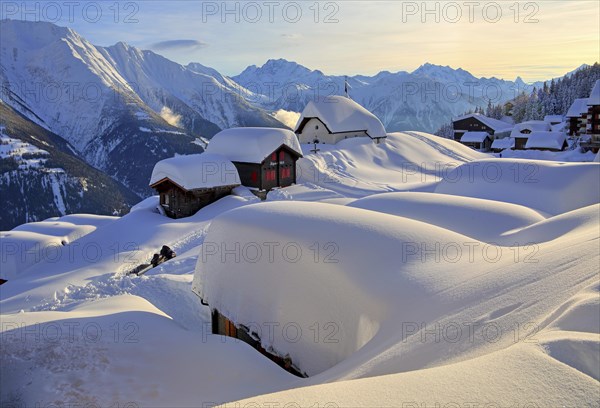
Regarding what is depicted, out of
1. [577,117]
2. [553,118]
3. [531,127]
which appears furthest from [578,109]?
[553,118]

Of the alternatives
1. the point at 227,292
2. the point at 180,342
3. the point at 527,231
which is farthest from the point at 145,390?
the point at 527,231

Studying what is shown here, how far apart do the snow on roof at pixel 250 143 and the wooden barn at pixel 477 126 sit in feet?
178

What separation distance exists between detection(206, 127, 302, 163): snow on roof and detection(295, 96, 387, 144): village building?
998cm

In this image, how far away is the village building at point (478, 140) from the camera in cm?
7281

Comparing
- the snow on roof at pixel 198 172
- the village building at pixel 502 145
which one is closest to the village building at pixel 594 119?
the village building at pixel 502 145

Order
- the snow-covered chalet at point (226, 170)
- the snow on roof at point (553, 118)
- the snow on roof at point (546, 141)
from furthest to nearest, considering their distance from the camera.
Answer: the snow on roof at point (553, 118) < the snow on roof at point (546, 141) < the snow-covered chalet at point (226, 170)

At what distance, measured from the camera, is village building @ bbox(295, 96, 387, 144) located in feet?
138

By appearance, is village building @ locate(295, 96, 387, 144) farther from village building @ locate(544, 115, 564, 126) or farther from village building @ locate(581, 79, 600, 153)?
village building @ locate(544, 115, 564, 126)

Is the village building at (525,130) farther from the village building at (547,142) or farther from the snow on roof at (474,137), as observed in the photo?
the village building at (547,142)

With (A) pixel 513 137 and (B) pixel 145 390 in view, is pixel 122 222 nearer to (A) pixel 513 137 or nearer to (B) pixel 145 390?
(B) pixel 145 390

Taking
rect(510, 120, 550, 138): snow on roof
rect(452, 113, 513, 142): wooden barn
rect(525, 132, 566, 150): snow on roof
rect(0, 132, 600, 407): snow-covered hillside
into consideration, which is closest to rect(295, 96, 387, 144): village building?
rect(525, 132, 566, 150): snow on roof

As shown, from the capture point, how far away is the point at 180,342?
313 inches

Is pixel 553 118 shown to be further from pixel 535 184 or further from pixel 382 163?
pixel 535 184

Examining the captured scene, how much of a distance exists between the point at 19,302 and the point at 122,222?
10.6 meters
